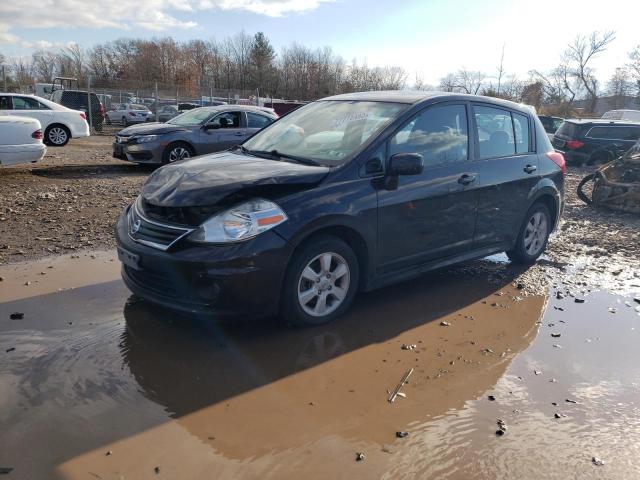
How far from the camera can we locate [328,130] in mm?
4793

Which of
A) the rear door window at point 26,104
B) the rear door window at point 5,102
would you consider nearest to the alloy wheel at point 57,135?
the rear door window at point 26,104

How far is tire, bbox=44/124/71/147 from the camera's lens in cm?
1603

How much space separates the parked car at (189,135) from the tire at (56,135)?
5036 millimetres

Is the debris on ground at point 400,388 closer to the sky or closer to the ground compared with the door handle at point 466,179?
closer to the ground

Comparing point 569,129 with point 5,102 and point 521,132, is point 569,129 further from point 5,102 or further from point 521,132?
point 5,102

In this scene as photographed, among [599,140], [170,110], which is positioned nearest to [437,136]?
[599,140]

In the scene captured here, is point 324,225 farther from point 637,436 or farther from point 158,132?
point 158,132

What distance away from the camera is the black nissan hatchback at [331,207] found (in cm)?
371

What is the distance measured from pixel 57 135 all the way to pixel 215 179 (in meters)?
14.3

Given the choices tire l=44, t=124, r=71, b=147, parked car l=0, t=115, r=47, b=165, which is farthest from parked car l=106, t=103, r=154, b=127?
parked car l=0, t=115, r=47, b=165

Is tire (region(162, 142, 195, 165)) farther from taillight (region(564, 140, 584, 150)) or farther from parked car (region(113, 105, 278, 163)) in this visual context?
taillight (region(564, 140, 584, 150))

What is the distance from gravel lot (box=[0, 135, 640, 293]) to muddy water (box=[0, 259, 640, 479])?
49.2 inches

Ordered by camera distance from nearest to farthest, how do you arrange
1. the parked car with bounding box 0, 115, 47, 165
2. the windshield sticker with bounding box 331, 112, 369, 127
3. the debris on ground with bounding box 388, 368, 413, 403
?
the debris on ground with bounding box 388, 368, 413, 403 < the windshield sticker with bounding box 331, 112, 369, 127 < the parked car with bounding box 0, 115, 47, 165

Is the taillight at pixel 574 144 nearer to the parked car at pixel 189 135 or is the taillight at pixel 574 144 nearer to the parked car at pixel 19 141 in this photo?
the parked car at pixel 189 135
